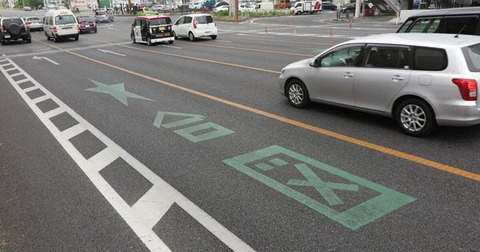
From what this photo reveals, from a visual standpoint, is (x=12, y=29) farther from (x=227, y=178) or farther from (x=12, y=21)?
(x=227, y=178)

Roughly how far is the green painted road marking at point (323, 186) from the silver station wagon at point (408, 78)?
1.89m

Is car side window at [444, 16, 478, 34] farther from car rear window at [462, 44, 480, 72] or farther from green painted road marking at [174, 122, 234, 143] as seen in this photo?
green painted road marking at [174, 122, 234, 143]

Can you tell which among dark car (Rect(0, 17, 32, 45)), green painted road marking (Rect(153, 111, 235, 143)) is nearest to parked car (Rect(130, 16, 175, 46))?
dark car (Rect(0, 17, 32, 45))

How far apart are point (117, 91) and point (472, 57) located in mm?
8467

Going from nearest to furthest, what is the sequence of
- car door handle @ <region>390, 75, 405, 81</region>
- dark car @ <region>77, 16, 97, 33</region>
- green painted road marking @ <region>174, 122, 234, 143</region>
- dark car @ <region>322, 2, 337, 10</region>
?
car door handle @ <region>390, 75, 405, 81</region>, green painted road marking @ <region>174, 122, 234, 143</region>, dark car @ <region>77, 16, 97, 33</region>, dark car @ <region>322, 2, 337, 10</region>

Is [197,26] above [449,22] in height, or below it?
above

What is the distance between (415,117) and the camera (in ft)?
20.7

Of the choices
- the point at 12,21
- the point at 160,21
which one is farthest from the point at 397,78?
the point at 12,21

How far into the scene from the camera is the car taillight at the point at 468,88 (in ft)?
18.6

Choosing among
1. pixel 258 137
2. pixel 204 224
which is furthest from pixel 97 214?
pixel 258 137

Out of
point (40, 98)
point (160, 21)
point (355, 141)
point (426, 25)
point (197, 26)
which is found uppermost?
point (160, 21)

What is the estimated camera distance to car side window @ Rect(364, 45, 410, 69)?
6391mm

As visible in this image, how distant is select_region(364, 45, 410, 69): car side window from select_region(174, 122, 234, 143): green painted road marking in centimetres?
271

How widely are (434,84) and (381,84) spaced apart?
861 millimetres
